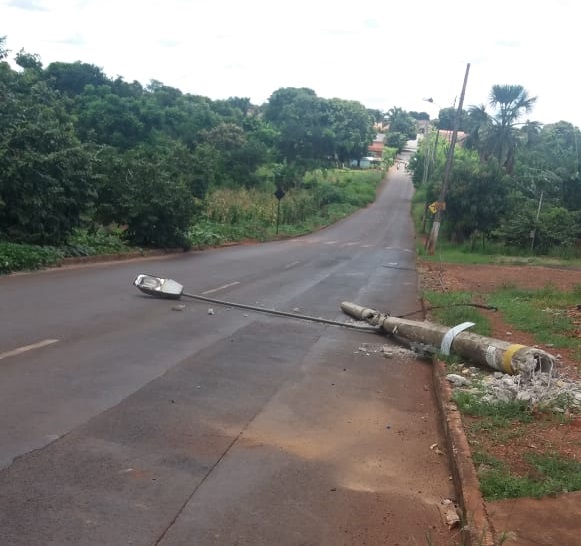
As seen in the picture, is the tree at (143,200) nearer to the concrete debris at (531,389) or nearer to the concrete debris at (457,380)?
the concrete debris at (457,380)

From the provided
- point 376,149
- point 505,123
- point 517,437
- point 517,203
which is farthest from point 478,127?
point 376,149

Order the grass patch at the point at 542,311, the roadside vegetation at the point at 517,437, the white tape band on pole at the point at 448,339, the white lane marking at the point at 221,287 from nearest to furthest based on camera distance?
1. the roadside vegetation at the point at 517,437
2. the white tape band on pole at the point at 448,339
3. the grass patch at the point at 542,311
4. the white lane marking at the point at 221,287

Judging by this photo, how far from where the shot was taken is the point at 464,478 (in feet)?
15.8

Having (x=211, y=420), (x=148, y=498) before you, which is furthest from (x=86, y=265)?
(x=148, y=498)

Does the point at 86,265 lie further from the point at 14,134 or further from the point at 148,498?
the point at 148,498

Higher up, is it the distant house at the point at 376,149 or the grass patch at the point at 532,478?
the distant house at the point at 376,149

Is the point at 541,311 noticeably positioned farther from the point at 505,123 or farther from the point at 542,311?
the point at 505,123

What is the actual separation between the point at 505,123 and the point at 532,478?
61.2 meters

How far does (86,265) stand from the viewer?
61.9ft

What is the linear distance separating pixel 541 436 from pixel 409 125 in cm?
16235

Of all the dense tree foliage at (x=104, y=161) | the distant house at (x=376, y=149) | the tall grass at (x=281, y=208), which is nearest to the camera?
the dense tree foliage at (x=104, y=161)

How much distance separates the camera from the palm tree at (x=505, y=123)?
60.5 meters

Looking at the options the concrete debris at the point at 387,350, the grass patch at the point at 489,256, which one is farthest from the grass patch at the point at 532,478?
the grass patch at the point at 489,256

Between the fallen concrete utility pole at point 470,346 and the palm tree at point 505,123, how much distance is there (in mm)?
53912
